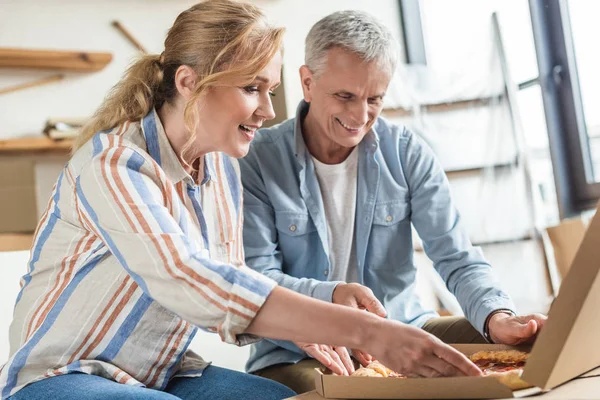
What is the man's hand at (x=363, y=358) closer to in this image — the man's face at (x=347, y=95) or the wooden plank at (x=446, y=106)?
the man's face at (x=347, y=95)

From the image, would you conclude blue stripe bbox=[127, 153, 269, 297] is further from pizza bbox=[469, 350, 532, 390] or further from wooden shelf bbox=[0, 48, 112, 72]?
wooden shelf bbox=[0, 48, 112, 72]

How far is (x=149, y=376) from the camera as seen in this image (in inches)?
52.9

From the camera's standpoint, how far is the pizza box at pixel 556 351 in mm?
945

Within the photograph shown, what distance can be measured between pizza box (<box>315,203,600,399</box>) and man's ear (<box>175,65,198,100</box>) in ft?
1.99

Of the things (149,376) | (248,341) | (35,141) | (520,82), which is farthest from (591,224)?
(35,141)

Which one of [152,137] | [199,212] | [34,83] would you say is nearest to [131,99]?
[152,137]

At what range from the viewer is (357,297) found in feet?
4.65

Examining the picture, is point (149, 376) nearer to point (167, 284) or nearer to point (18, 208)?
point (167, 284)

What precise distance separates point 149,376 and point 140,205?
0.35m

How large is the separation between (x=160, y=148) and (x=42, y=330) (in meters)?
0.36

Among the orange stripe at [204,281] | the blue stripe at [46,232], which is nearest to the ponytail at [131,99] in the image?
the blue stripe at [46,232]

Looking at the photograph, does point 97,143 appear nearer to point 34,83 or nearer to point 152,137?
point 152,137

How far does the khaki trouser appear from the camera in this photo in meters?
1.58

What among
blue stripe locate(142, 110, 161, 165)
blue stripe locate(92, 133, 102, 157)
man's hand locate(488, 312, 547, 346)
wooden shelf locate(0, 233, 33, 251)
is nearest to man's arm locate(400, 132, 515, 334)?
man's hand locate(488, 312, 547, 346)
